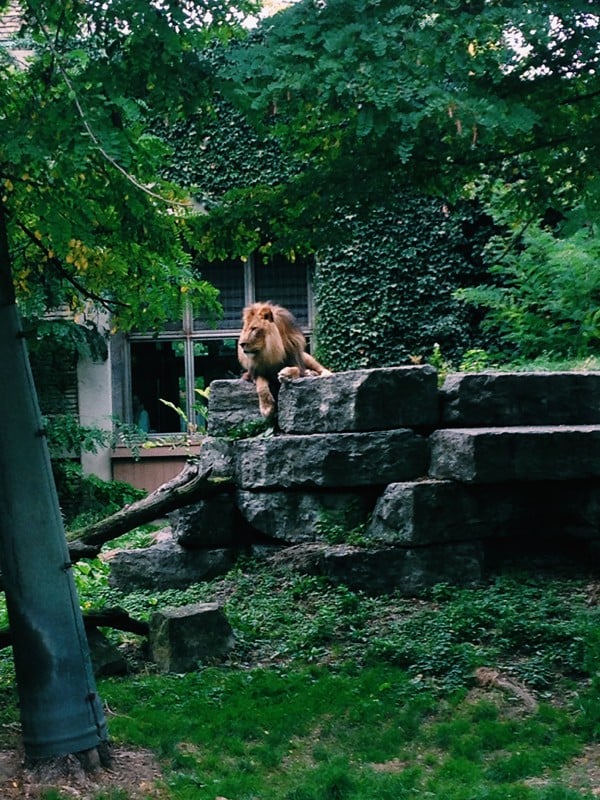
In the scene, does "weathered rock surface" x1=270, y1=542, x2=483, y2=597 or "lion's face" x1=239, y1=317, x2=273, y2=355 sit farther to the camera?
"lion's face" x1=239, y1=317, x2=273, y2=355

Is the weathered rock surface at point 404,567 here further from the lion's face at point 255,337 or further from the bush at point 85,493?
the bush at point 85,493

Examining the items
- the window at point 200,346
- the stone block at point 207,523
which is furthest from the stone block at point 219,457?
the window at point 200,346

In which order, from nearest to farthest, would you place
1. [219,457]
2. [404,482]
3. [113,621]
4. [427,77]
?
[427,77] < [113,621] < [404,482] < [219,457]

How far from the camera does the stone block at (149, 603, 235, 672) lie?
7.81 meters

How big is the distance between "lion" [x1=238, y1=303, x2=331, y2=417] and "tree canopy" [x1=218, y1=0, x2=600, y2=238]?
3.46 meters

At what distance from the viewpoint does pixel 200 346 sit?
18.4 m

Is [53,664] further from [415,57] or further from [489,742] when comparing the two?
[415,57]

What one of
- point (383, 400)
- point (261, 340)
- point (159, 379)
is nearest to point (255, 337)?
point (261, 340)

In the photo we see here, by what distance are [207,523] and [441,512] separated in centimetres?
273

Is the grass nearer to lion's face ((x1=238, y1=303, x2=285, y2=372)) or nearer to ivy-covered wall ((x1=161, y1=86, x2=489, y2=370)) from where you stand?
lion's face ((x1=238, y1=303, x2=285, y2=372))

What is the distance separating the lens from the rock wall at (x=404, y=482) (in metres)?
9.15

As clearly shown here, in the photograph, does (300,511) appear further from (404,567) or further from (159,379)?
(159,379)

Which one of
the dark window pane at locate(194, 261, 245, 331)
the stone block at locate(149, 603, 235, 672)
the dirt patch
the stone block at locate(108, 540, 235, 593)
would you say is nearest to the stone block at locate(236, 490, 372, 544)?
the stone block at locate(108, 540, 235, 593)

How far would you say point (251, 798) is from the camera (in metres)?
5.68
